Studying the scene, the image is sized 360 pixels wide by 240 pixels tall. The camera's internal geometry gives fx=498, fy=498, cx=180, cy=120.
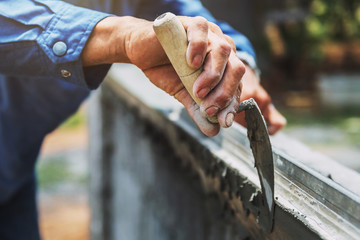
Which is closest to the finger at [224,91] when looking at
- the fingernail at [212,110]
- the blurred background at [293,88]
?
the fingernail at [212,110]

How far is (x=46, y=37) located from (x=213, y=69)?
491 mm

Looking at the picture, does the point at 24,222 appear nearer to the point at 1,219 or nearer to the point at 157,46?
the point at 1,219

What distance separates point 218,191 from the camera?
1.39m

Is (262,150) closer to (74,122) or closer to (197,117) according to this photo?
(197,117)

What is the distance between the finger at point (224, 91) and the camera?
978 mm

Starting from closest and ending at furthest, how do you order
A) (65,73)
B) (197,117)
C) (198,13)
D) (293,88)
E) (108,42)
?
(197,117)
(108,42)
(65,73)
(198,13)
(293,88)

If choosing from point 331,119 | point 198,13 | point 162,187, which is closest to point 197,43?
point 198,13

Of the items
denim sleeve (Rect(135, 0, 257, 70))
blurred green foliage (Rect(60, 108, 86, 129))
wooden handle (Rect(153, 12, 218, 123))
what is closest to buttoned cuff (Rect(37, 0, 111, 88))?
wooden handle (Rect(153, 12, 218, 123))

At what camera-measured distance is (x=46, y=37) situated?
123cm

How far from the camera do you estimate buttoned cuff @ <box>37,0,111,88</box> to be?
1.20 m

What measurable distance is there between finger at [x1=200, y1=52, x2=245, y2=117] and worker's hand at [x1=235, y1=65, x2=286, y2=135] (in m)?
0.45

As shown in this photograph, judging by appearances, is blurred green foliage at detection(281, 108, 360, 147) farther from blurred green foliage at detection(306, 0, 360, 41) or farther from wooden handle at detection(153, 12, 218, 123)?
wooden handle at detection(153, 12, 218, 123)

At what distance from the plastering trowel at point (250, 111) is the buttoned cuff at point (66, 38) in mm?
296

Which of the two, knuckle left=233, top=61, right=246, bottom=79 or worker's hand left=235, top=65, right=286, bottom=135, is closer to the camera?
knuckle left=233, top=61, right=246, bottom=79
